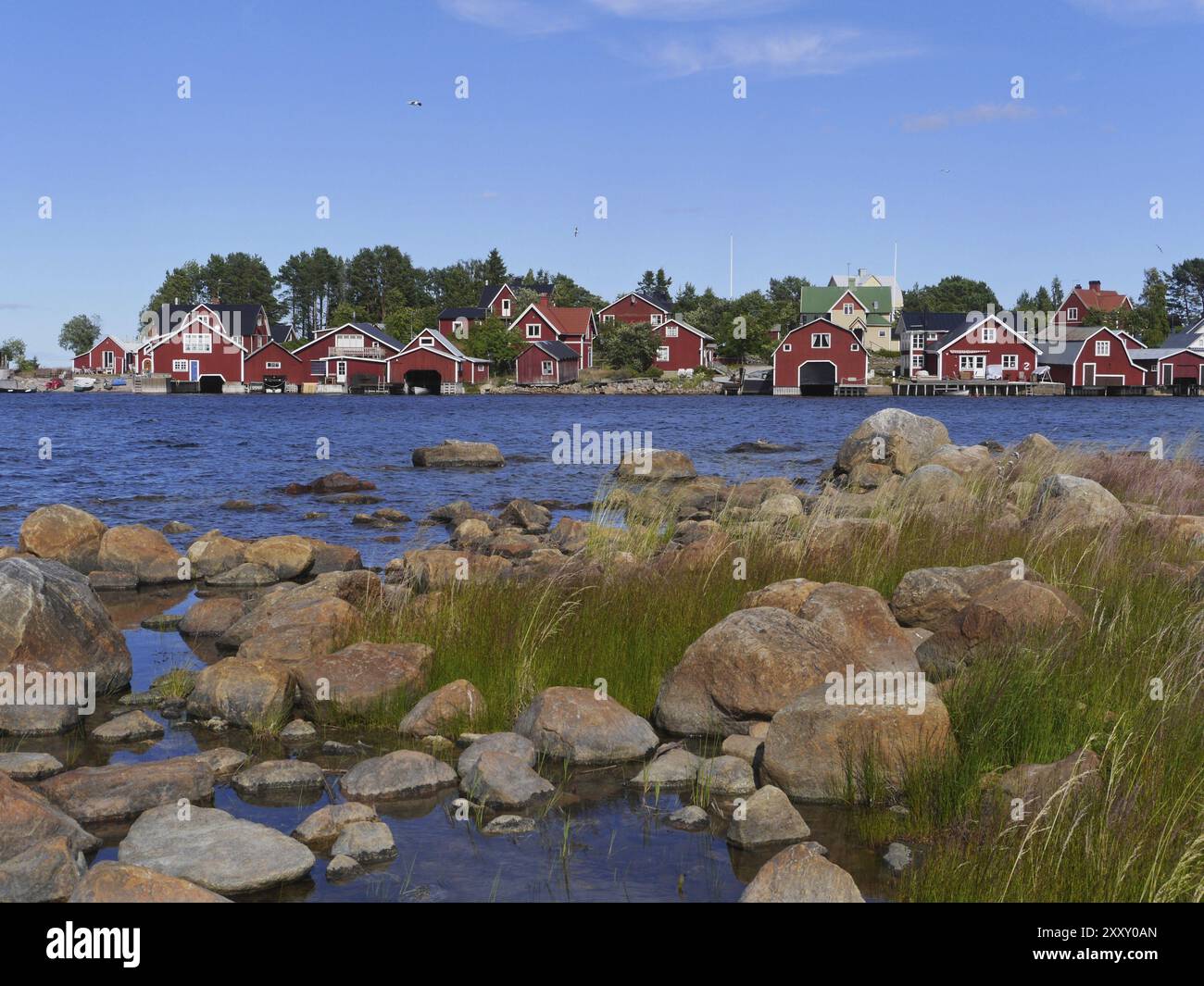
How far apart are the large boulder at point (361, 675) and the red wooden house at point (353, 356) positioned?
302 ft

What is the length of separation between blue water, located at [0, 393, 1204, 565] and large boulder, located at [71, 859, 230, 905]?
30.8 feet

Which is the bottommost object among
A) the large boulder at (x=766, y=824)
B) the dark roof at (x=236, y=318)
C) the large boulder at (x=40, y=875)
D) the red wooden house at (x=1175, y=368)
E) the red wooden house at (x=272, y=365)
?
the large boulder at (x=766, y=824)

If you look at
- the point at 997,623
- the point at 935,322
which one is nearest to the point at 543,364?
the point at 935,322

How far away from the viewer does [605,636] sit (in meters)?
9.74

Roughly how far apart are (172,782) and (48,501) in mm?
21106

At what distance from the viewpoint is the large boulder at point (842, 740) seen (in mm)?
7086

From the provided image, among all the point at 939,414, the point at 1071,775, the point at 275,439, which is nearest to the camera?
the point at 1071,775

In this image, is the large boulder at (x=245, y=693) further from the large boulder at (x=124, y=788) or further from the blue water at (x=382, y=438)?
the blue water at (x=382, y=438)

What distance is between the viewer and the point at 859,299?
110 m

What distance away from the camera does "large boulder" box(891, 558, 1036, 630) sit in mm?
9680

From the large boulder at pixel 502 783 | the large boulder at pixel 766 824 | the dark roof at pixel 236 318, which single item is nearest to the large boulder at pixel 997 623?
the large boulder at pixel 766 824

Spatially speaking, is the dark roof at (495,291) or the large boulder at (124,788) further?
the dark roof at (495,291)

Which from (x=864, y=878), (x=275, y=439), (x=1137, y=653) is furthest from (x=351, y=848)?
(x=275, y=439)
